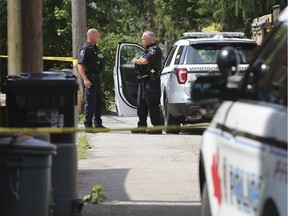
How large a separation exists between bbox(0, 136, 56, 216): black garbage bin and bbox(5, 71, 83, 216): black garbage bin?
0.61m

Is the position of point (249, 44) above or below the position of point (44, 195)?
above

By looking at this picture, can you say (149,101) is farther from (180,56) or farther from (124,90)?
(124,90)

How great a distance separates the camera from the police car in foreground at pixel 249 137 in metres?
4.62

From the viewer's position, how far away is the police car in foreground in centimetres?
462

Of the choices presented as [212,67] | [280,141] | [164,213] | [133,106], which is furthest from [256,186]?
[133,106]

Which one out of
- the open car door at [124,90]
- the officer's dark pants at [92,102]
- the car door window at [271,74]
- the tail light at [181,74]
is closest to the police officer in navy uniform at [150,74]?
the tail light at [181,74]

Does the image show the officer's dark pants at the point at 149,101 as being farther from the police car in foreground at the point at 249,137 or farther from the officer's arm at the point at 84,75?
the police car in foreground at the point at 249,137

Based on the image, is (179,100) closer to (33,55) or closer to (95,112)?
(95,112)

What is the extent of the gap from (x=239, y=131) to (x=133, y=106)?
11.9 meters

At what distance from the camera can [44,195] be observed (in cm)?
669

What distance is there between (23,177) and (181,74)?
8.47m

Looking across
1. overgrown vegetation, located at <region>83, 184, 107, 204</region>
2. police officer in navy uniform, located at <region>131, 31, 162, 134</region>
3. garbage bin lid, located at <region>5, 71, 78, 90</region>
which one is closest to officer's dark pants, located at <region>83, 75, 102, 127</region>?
police officer in navy uniform, located at <region>131, 31, 162, 134</region>

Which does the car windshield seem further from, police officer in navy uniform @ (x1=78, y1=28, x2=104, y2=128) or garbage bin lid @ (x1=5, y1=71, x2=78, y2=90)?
garbage bin lid @ (x1=5, y1=71, x2=78, y2=90)

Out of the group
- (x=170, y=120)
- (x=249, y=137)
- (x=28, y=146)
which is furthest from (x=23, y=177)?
(x=170, y=120)
